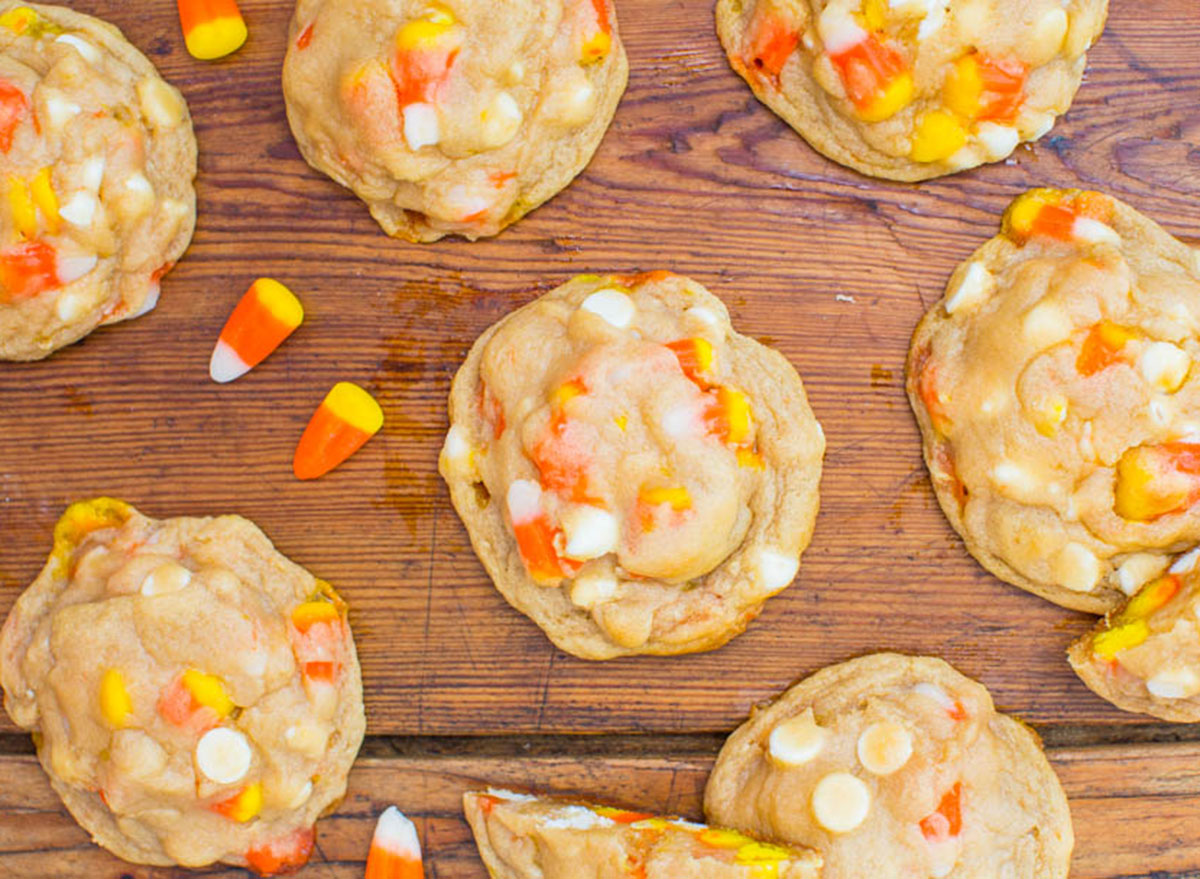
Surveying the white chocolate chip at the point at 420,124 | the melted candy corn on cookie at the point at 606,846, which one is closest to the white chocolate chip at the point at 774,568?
the melted candy corn on cookie at the point at 606,846

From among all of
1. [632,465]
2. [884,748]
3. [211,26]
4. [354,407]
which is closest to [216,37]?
[211,26]

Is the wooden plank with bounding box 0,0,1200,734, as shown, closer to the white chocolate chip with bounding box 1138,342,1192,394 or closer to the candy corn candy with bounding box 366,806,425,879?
the candy corn candy with bounding box 366,806,425,879

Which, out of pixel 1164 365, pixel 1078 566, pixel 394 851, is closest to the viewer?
pixel 1164 365

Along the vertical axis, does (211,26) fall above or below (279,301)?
above

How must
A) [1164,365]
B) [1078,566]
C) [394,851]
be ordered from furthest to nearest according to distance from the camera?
[394,851] < [1078,566] < [1164,365]

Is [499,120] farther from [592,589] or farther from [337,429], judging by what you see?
[592,589]

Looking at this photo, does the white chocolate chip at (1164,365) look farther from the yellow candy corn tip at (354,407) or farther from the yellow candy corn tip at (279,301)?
the yellow candy corn tip at (279,301)

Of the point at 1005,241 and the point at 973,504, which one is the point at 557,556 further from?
the point at 1005,241
